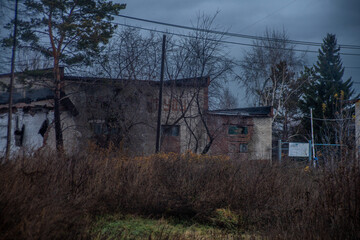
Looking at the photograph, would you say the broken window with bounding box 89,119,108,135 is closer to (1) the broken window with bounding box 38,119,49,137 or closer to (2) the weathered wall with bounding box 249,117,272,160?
(1) the broken window with bounding box 38,119,49,137

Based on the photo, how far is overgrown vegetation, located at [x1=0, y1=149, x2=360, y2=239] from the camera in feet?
16.4

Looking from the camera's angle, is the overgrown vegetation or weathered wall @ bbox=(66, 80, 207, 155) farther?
weathered wall @ bbox=(66, 80, 207, 155)

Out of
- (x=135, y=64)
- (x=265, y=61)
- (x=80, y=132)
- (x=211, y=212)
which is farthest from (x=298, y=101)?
(x=211, y=212)

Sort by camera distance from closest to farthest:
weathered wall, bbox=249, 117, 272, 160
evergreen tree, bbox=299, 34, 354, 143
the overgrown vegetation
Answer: the overgrown vegetation → weathered wall, bbox=249, 117, 272, 160 → evergreen tree, bbox=299, 34, 354, 143

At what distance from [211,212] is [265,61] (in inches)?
1150

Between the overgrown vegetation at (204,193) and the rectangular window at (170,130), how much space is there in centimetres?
1164

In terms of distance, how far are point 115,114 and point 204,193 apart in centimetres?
1282

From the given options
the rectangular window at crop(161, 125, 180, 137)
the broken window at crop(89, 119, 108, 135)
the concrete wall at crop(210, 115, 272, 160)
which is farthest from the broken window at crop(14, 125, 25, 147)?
the concrete wall at crop(210, 115, 272, 160)

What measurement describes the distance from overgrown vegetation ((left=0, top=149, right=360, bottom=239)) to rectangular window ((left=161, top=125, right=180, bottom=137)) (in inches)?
458

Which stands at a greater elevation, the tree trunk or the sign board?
the tree trunk

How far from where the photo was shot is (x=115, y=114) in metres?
20.9

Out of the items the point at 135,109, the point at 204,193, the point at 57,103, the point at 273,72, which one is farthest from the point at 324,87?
the point at 204,193

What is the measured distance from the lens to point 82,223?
4656 millimetres

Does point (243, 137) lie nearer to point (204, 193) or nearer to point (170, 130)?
point (170, 130)
